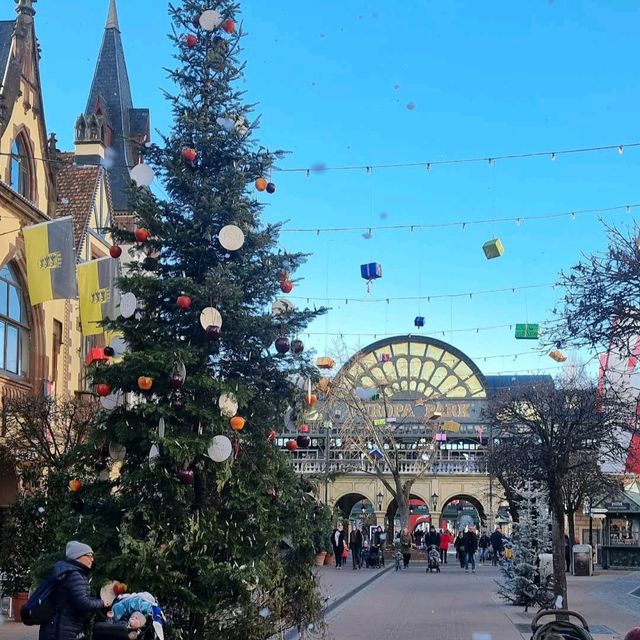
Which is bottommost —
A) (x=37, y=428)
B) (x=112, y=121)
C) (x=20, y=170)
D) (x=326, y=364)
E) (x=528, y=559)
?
(x=528, y=559)

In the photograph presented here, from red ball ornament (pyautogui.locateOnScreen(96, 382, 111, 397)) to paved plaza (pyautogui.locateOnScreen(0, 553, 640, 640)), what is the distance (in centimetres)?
400

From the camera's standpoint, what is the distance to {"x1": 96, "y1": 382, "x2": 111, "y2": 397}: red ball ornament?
35.2ft

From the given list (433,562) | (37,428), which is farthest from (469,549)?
(37,428)

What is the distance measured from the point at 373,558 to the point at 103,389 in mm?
32762

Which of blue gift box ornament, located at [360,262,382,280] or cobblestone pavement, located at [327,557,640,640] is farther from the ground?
blue gift box ornament, located at [360,262,382,280]

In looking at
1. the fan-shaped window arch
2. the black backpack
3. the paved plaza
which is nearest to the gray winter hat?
the black backpack

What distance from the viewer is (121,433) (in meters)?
10.6

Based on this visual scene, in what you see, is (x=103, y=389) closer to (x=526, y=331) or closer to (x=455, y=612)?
(x=455, y=612)

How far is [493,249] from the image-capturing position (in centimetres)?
2208

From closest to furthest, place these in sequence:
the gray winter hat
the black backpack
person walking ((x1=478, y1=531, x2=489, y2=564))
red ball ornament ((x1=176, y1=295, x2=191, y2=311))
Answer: the black backpack
the gray winter hat
red ball ornament ((x1=176, y1=295, x2=191, y2=311))
person walking ((x1=478, y1=531, x2=489, y2=564))

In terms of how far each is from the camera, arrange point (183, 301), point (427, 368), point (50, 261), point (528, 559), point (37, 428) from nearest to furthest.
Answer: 1. point (183, 301)
2. point (37, 428)
3. point (528, 559)
4. point (50, 261)
5. point (427, 368)

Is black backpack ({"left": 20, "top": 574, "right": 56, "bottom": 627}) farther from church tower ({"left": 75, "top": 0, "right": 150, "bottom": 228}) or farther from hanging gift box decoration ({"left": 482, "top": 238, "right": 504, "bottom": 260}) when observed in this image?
church tower ({"left": 75, "top": 0, "right": 150, "bottom": 228})

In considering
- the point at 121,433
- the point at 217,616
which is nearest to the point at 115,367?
the point at 121,433

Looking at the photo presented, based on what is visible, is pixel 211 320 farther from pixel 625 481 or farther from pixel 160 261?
pixel 625 481
